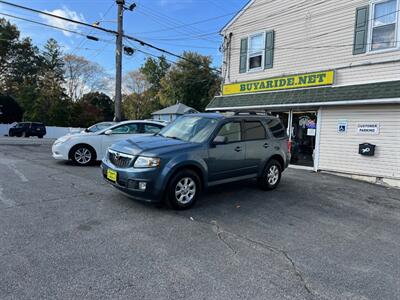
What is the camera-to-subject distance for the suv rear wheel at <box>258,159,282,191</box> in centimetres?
673

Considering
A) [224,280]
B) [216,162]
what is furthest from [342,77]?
[224,280]

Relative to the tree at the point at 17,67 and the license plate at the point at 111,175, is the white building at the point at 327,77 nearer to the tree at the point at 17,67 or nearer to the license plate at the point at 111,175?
the license plate at the point at 111,175

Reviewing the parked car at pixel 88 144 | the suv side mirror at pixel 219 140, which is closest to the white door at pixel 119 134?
the parked car at pixel 88 144

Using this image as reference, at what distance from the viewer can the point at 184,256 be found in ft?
11.5

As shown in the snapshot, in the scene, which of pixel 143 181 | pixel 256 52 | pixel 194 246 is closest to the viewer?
pixel 194 246

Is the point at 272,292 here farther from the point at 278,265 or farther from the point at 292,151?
the point at 292,151

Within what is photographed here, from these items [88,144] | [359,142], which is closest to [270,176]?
[359,142]

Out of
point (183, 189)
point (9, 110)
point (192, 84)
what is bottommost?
point (183, 189)

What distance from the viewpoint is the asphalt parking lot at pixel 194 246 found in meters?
2.86

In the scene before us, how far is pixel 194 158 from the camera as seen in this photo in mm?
5141

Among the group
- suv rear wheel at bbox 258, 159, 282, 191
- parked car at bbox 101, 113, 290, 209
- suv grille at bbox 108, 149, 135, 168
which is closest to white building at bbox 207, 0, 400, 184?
parked car at bbox 101, 113, 290, 209

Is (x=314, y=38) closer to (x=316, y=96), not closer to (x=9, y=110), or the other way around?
(x=316, y=96)

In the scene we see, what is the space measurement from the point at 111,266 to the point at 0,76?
47.6 m

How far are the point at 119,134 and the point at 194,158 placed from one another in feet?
→ 16.3
